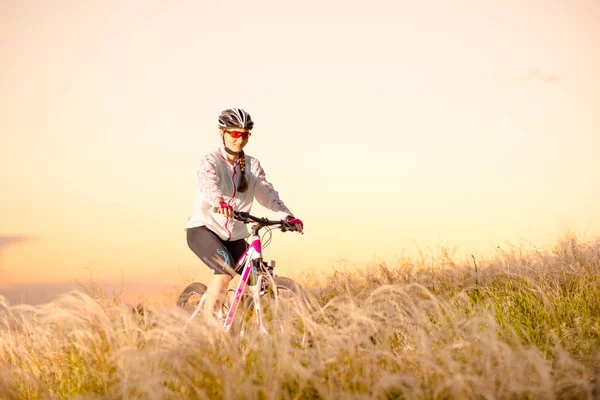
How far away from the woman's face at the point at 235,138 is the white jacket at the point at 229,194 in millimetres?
156

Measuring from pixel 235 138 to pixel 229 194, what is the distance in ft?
2.36

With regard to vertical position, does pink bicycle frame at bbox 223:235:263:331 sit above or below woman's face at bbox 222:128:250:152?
below

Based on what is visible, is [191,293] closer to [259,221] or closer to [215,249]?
[215,249]

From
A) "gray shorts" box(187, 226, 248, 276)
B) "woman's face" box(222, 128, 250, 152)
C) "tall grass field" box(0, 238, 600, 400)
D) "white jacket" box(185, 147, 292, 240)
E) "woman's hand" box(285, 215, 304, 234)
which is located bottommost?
"tall grass field" box(0, 238, 600, 400)

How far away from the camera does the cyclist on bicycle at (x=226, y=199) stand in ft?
24.3

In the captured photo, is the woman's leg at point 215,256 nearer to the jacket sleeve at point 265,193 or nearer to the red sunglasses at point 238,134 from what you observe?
the jacket sleeve at point 265,193

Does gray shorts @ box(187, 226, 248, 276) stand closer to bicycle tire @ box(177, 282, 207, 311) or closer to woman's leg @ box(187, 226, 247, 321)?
woman's leg @ box(187, 226, 247, 321)

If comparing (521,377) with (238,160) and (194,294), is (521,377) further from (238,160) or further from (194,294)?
(194,294)

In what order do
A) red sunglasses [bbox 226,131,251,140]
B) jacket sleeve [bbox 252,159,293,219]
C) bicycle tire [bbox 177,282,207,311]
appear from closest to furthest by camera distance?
red sunglasses [bbox 226,131,251,140] → jacket sleeve [bbox 252,159,293,219] → bicycle tire [bbox 177,282,207,311]

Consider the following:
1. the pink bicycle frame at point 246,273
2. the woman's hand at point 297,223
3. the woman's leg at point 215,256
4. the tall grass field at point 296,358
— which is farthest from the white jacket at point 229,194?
the tall grass field at point 296,358

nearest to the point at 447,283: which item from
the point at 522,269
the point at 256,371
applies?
the point at 522,269

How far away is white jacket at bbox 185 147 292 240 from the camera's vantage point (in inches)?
306

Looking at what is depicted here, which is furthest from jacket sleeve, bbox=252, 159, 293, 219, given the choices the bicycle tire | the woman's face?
the bicycle tire

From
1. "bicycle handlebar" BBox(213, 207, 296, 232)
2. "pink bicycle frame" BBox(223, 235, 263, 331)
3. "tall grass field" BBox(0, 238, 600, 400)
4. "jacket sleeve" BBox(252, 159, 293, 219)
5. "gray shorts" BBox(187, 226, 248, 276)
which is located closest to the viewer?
"tall grass field" BBox(0, 238, 600, 400)
